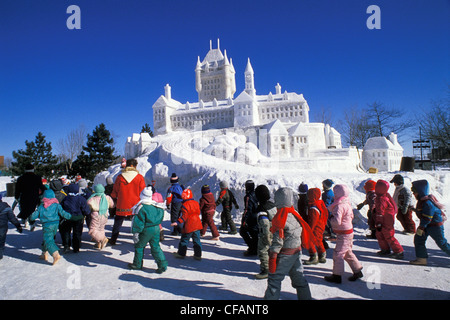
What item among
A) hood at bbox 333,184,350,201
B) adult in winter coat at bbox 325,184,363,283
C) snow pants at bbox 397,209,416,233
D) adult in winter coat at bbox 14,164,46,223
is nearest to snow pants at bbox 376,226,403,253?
adult in winter coat at bbox 325,184,363,283

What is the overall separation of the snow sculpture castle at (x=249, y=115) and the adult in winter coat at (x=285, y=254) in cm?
2684

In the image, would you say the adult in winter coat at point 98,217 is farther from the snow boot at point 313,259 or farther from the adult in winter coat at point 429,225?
the adult in winter coat at point 429,225

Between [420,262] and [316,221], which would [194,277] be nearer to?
[316,221]

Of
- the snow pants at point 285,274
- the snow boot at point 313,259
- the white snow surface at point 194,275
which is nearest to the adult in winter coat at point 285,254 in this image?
the snow pants at point 285,274

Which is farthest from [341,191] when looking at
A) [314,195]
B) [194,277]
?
[194,277]

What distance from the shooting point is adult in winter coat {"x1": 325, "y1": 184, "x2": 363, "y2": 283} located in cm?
447

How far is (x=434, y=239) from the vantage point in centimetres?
518

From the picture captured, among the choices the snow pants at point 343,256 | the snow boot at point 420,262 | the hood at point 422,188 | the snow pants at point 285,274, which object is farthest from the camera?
the hood at point 422,188

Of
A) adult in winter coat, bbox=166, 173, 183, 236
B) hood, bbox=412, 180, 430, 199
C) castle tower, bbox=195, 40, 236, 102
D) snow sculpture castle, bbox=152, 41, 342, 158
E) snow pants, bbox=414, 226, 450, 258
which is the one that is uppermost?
castle tower, bbox=195, 40, 236, 102

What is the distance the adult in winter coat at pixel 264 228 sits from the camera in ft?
15.5

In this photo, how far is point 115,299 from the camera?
3.92 metres

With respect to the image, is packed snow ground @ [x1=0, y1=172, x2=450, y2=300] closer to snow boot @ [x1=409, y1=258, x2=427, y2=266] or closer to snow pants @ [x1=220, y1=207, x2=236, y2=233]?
snow boot @ [x1=409, y1=258, x2=427, y2=266]

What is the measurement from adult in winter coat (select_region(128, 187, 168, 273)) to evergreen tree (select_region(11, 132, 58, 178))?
2965 cm

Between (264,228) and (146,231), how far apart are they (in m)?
2.48
